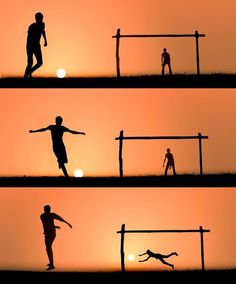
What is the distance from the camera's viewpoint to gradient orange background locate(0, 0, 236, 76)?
5676 mm

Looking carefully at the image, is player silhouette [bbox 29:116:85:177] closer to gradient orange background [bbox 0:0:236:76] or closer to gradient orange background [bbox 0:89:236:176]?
gradient orange background [bbox 0:89:236:176]

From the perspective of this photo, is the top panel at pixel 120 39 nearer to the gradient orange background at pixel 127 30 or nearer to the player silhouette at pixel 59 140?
the gradient orange background at pixel 127 30

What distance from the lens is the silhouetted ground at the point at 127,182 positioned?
17.2ft

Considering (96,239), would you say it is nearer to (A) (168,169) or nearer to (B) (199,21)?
(A) (168,169)

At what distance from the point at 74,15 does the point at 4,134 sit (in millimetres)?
1197

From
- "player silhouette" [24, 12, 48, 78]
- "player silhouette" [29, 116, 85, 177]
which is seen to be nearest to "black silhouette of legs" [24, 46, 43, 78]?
"player silhouette" [24, 12, 48, 78]

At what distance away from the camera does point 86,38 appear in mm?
5695

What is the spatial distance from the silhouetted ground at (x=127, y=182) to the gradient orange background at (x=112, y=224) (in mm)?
194

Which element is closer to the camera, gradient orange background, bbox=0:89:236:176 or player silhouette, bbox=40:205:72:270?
player silhouette, bbox=40:205:72:270

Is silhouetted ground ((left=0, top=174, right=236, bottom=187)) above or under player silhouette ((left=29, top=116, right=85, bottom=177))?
under
